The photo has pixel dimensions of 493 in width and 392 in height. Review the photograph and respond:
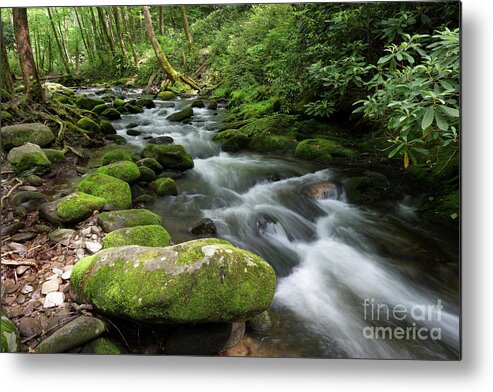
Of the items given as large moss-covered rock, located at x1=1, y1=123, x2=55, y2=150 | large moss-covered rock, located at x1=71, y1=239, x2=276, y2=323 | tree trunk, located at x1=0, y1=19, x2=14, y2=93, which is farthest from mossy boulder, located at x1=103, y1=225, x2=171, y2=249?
tree trunk, located at x1=0, y1=19, x2=14, y2=93

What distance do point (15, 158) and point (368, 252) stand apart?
243 cm

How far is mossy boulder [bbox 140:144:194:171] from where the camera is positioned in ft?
8.96

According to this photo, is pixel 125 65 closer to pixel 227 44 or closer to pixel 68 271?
pixel 227 44

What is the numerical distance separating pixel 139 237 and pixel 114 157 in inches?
34.0

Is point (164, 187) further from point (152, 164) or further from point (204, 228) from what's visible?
point (204, 228)

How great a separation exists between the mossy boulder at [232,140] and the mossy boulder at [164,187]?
0.56 m

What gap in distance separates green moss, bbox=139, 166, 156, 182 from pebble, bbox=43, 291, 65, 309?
107 centimetres

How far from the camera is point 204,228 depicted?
2.39 metres

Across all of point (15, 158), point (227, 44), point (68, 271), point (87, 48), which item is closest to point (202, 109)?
point (227, 44)

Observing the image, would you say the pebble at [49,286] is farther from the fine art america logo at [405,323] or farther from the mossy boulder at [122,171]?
the fine art america logo at [405,323]

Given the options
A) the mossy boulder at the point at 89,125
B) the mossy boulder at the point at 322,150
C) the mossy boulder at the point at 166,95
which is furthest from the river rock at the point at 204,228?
the mossy boulder at the point at 166,95

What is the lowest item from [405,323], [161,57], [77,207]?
[405,323]

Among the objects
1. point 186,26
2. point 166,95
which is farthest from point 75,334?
point 166,95

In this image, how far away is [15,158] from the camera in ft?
6.95
